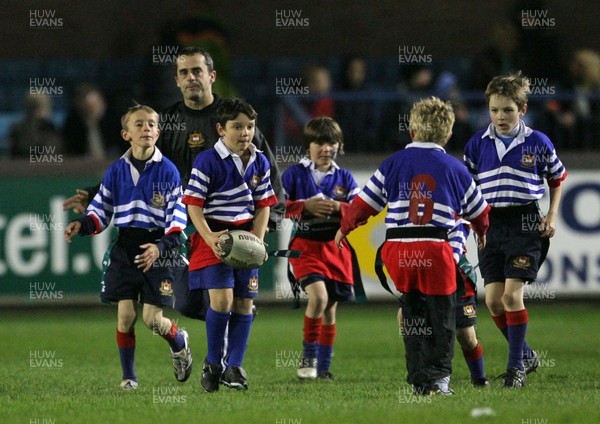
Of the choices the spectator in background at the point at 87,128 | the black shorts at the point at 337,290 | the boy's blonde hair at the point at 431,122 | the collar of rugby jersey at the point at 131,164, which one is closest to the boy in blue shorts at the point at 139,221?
the collar of rugby jersey at the point at 131,164

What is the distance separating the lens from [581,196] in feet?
48.3

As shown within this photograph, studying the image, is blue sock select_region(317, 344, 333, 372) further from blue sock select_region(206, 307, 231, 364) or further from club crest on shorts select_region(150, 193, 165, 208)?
club crest on shorts select_region(150, 193, 165, 208)

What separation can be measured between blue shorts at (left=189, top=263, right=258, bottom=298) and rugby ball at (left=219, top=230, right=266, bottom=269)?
0.52 ft

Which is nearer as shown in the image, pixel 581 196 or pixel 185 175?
pixel 185 175

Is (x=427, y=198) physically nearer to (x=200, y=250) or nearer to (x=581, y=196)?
(x=200, y=250)

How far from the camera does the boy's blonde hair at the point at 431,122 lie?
8.08m

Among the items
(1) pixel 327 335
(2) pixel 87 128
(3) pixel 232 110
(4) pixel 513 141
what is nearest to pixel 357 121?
(2) pixel 87 128

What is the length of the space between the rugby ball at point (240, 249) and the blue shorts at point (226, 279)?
6.2 inches

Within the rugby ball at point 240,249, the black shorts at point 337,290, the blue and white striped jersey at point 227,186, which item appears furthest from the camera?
the black shorts at point 337,290

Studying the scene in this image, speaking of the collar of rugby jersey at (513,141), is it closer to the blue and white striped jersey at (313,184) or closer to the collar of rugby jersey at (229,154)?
the blue and white striped jersey at (313,184)

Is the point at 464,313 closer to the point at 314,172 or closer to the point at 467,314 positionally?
the point at 467,314

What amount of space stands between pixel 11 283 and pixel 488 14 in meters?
8.87

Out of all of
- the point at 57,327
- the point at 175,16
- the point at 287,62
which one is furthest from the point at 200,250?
the point at 175,16

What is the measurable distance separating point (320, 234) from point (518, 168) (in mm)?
1843
